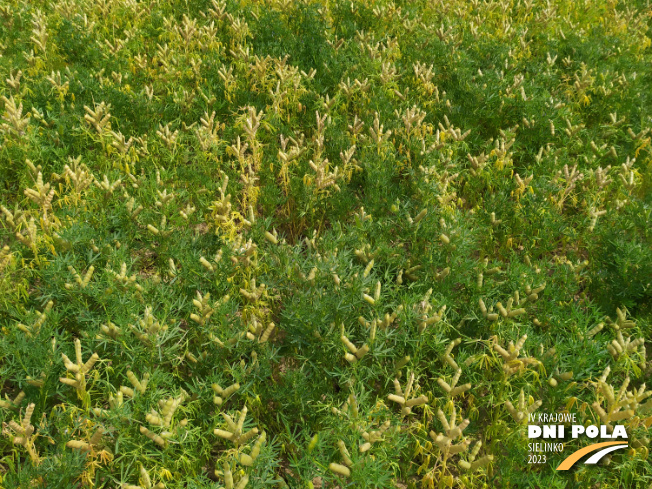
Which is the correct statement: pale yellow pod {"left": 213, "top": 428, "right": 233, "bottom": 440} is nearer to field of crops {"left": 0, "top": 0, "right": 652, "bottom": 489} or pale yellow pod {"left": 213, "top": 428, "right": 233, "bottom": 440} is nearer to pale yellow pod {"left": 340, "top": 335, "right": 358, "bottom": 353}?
field of crops {"left": 0, "top": 0, "right": 652, "bottom": 489}

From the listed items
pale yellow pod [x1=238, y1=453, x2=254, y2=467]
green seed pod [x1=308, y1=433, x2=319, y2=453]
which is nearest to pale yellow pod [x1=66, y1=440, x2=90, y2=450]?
pale yellow pod [x1=238, y1=453, x2=254, y2=467]

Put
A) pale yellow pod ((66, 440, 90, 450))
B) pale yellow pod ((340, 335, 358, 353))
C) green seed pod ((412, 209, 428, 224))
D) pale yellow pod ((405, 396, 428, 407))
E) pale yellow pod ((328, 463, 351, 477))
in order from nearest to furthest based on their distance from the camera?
pale yellow pod ((328, 463, 351, 477)) < pale yellow pod ((66, 440, 90, 450)) < pale yellow pod ((405, 396, 428, 407)) < pale yellow pod ((340, 335, 358, 353)) < green seed pod ((412, 209, 428, 224))

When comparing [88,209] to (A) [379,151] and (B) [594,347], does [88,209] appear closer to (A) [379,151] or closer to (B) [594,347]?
(A) [379,151]

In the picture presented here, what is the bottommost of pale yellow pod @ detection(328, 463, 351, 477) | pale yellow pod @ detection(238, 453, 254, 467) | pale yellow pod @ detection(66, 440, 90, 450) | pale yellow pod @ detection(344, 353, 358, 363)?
pale yellow pod @ detection(328, 463, 351, 477)

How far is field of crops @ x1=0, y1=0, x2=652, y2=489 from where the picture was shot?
2.72 metres

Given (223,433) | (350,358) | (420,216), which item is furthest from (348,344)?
(420,216)

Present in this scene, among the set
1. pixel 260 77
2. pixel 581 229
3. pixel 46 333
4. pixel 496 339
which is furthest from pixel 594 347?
pixel 260 77

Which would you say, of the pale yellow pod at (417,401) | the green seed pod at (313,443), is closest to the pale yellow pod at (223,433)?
the green seed pod at (313,443)

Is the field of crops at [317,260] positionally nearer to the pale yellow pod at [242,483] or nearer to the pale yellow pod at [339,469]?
the pale yellow pod at [339,469]

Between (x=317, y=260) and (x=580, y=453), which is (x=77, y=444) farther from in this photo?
(x=580, y=453)

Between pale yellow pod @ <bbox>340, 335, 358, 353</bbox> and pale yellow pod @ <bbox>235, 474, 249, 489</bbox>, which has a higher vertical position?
pale yellow pod @ <bbox>340, 335, 358, 353</bbox>

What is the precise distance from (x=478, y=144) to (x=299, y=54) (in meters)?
2.33

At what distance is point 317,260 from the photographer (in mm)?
3352

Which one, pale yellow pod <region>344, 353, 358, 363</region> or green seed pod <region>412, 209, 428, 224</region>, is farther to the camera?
green seed pod <region>412, 209, 428, 224</region>
